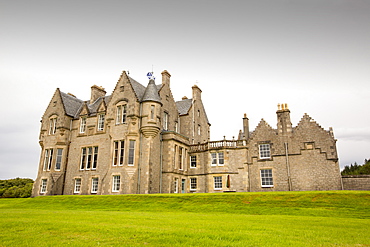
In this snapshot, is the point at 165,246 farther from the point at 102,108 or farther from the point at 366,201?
the point at 102,108

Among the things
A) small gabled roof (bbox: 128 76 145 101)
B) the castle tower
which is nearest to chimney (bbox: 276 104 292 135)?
the castle tower

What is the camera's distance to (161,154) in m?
32.9

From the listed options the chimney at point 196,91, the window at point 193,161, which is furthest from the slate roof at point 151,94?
the window at point 193,161

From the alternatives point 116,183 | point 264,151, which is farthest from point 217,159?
point 116,183

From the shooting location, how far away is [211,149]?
34094mm

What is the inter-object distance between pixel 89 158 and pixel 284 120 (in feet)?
80.8

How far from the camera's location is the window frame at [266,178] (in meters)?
31.5

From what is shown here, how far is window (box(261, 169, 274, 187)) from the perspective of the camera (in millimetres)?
31611

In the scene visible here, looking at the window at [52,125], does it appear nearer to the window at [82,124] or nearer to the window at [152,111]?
the window at [82,124]

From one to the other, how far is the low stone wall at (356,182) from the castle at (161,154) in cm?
82

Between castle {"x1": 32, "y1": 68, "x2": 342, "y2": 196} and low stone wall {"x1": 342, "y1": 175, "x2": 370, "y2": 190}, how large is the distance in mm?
824

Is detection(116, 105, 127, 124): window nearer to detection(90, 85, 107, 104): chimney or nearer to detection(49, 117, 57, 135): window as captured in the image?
detection(90, 85, 107, 104): chimney

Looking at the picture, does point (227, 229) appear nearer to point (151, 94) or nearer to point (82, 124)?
point (151, 94)

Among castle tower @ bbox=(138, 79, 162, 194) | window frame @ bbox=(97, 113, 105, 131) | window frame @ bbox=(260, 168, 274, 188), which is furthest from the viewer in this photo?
window frame @ bbox=(97, 113, 105, 131)
